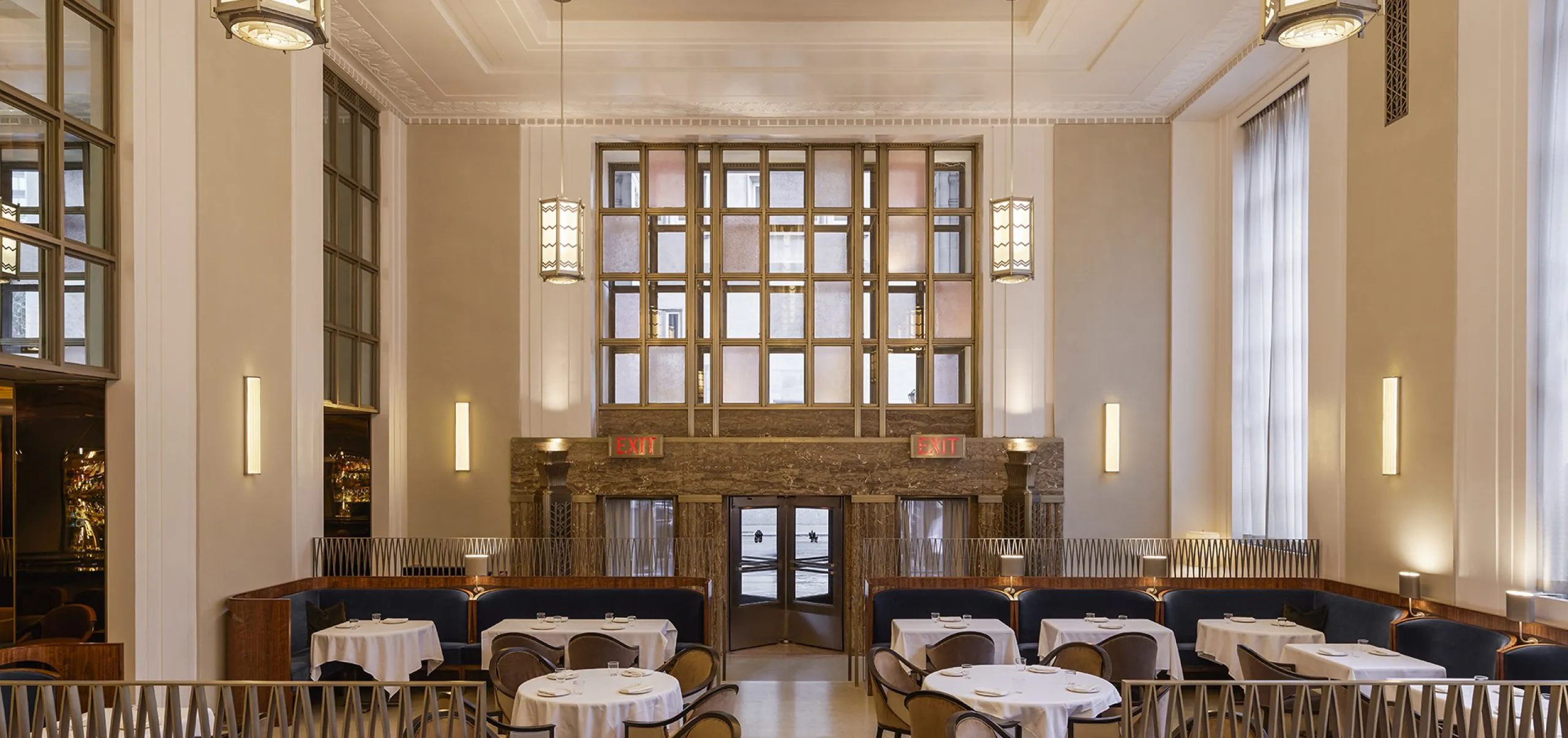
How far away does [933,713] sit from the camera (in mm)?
5840

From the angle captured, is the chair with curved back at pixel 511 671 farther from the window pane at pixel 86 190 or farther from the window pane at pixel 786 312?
the window pane at pixel 786 312

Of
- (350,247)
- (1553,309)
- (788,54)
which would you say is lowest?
(1553,309)

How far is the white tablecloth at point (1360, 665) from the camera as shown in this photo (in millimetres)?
6738

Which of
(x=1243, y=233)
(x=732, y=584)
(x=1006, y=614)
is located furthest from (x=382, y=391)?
(x=1243, y=233)

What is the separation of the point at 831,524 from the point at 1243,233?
17.0ft

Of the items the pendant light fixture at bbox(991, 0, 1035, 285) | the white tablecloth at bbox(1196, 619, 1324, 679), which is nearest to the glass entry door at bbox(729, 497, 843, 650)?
the pendant light fixture at bbox(991, 0, 1035, 285)

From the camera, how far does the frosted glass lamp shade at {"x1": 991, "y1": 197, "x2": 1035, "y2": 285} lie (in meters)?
8.90

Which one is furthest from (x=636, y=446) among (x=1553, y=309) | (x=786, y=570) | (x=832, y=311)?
(x=1553, y=309)

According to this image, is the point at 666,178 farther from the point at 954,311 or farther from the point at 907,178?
the point at 954,311

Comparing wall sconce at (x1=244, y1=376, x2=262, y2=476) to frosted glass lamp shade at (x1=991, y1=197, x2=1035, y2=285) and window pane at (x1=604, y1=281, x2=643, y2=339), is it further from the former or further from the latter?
frosted glass lamp shade at (x1=991, y1=197, x2=1035, y2=285)

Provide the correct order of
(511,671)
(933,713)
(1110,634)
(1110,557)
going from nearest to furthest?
(933,713) → (511,671) → (1110,634) → (1110,557)

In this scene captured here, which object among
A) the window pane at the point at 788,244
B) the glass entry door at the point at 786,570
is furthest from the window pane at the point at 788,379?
the glass entry door at the point at 786,570

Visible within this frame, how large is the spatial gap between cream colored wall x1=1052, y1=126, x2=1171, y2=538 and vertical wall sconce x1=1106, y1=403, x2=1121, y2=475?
0.26 feet

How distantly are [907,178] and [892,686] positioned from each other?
23.5 ft
